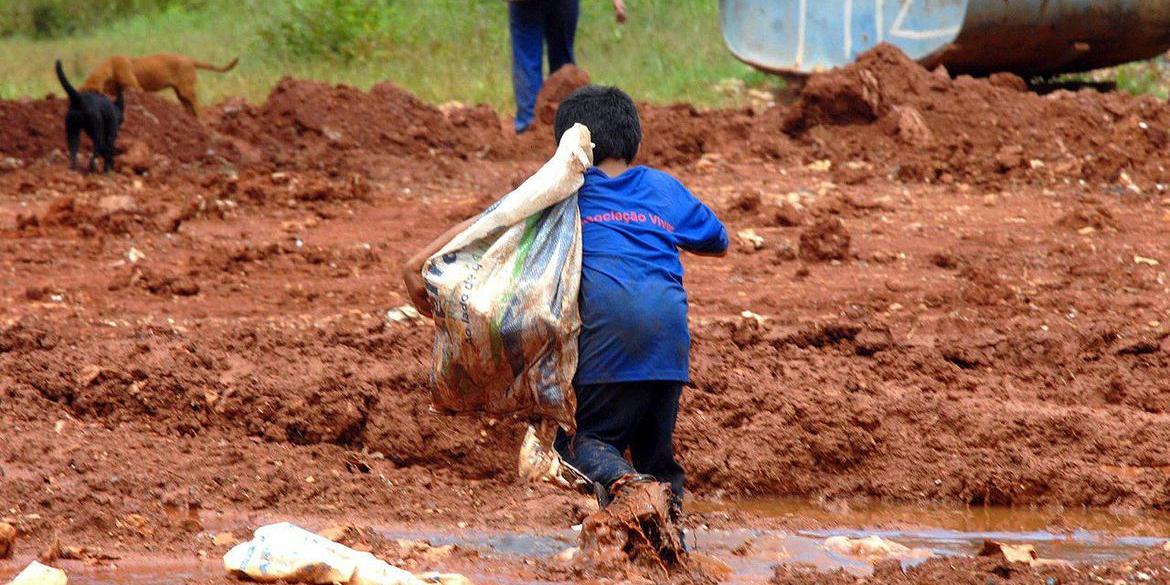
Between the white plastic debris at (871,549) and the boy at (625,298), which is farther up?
the boy at (625,298)

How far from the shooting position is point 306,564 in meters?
3.19

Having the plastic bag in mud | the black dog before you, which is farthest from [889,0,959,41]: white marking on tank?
the plastic bag in mud

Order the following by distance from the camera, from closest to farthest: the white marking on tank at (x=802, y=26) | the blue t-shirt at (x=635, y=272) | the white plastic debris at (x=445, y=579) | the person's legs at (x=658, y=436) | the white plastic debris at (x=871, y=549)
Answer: the white plastic debris at (x=445, y=579)
the blue t-shirt at (x=635, y=272)
the person's legs at (x=658, y=436)
the white plastic debris at (x=871, y=549)
the white marking on tank at (x=802, y=26)

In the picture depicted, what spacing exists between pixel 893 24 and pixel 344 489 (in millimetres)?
9476

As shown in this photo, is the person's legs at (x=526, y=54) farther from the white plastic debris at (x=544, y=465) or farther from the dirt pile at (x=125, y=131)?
the white plastic debris at (x=544, y=465)

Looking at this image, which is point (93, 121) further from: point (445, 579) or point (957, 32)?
point (445, 579)

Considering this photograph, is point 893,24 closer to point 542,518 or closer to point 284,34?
point 284,34

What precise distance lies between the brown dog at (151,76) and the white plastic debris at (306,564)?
29.1ft

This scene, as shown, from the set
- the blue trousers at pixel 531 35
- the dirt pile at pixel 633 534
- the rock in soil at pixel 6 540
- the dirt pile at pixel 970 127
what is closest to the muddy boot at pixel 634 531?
the dirt pile at pixel 633 534

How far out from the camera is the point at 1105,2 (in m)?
12.1

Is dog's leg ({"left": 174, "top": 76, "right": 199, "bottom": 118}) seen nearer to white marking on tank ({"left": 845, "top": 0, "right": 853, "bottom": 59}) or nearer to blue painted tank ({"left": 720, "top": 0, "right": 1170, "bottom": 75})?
blue painted tank ({"left": 720, "top": 0, "right": 1170, "bottom": 75})

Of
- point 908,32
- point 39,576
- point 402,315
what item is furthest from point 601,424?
point 908,32

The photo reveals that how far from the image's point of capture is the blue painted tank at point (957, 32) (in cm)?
1211

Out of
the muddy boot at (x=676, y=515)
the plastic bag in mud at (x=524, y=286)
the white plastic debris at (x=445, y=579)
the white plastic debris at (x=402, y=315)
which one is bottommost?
the white plastic debris at (x=402, y=315)
